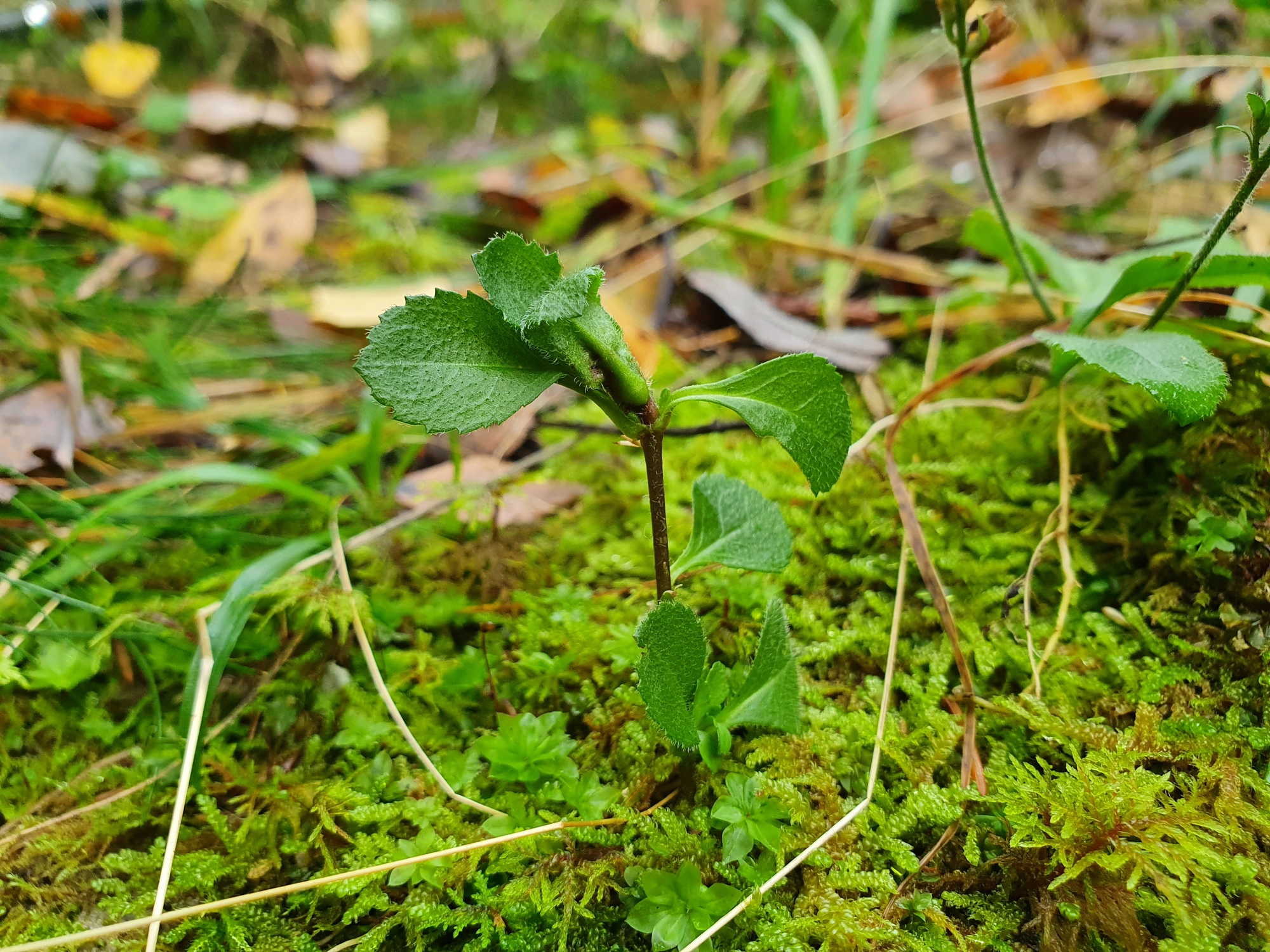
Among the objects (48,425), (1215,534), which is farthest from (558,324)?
(48,425)

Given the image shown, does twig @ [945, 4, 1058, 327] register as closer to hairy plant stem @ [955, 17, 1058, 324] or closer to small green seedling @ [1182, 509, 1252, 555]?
hairy plant stem @ [955, 17, 1058, 324]

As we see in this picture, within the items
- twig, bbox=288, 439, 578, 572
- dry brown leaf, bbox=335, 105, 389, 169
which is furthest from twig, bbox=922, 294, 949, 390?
dry brown leaf, bbox=335, 105, 389, 169

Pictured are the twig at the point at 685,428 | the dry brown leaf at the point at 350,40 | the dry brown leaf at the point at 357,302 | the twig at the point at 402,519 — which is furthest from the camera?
the dry brown leaf at the point at 350,40

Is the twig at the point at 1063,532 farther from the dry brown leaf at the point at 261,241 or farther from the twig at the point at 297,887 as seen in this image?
the dry brown leaf at the point at 261,241

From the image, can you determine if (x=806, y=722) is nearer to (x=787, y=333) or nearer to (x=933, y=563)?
(x=933, y=563)

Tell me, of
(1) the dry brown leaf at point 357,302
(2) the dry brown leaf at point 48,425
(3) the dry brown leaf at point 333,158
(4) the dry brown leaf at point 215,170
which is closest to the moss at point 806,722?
(2) the dry brown leaf at point 48,425

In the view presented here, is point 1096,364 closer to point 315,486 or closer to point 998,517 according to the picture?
point 998,517

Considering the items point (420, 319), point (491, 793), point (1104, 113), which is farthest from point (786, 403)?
point (1104, 113)
